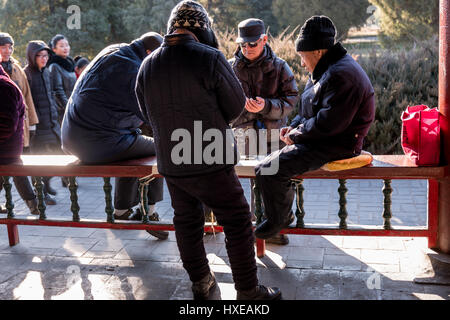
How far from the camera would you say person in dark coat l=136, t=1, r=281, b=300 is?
3.08 metres

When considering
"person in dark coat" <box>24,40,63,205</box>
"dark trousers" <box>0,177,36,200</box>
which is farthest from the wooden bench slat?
"person in dark coat" <box>24,40,63,205</box>

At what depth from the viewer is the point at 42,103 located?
269 inches

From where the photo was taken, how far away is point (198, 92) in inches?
121

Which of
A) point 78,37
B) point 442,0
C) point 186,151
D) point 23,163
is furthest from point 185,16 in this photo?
point 78,37

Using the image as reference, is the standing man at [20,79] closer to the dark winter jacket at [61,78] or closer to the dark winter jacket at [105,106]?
the dark winter jacket at [61,78]

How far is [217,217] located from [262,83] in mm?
1740

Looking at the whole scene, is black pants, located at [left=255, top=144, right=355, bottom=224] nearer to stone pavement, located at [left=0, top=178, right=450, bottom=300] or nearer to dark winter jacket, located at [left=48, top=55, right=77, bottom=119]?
stone pavement, located at [left=0, top=178, right=450, bottom=300]

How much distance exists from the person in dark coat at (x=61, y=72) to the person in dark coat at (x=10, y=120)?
2.64 metres

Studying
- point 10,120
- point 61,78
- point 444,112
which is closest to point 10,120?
point 10,120

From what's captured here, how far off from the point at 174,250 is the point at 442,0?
2806mm

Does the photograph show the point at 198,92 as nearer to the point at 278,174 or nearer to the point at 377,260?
the point at 278,174

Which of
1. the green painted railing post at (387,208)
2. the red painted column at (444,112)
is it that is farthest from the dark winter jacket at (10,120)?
the red painted column at (444,112)

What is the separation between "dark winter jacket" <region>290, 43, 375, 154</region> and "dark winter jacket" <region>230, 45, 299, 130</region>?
0.94 m

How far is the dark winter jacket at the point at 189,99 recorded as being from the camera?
121 inches
